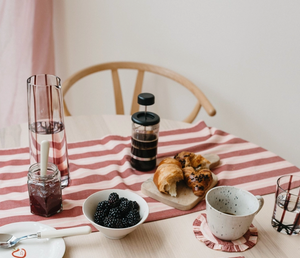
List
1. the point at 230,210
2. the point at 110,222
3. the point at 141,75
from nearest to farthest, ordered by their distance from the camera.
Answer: the point at 110,222, the point at 230,210, the point at 141,75

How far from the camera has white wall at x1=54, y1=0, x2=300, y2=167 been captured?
5.92 ft

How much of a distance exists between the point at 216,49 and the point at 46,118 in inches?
46.1

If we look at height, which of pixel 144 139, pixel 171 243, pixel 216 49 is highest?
pixel 216 49

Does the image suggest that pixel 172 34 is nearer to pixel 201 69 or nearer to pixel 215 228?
pixel 201 69

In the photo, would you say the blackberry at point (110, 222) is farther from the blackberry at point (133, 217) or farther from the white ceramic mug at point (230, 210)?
the white ceramic mug at point (230, 210)

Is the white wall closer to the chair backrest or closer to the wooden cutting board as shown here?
the chair backrest

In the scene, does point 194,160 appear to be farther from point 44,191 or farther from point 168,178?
point 44,191

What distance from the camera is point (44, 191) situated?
0.88 meters

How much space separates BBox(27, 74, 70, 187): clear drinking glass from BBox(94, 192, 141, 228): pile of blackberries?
8.4 inches

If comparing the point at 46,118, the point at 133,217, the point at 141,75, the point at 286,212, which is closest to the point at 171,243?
the point at 133,217

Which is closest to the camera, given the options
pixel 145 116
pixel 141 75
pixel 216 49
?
pixel 145 116

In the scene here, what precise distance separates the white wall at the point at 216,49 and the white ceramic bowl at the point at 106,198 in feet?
3.96

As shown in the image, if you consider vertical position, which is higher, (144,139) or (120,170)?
(144,139)

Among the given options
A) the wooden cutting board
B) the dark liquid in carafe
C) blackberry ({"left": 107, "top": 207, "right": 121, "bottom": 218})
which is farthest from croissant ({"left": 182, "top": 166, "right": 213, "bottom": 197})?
blackberry ({"left": 107, "top": 207, "right": 121, "bottom": 218})
